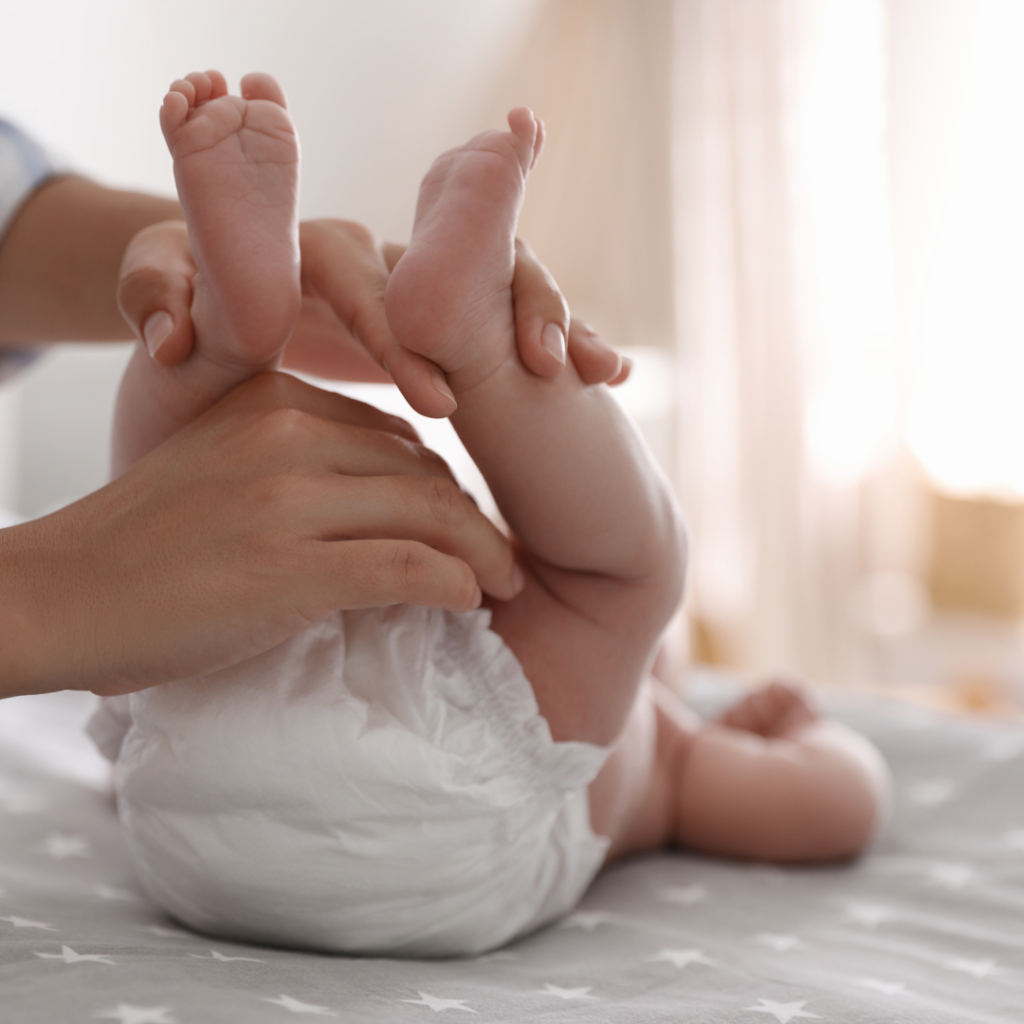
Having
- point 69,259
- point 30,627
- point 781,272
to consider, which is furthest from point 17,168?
point 781,272

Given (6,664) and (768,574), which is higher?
(768,574)

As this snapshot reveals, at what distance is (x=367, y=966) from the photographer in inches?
21.9

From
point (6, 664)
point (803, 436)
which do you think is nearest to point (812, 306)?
point (803, 436)

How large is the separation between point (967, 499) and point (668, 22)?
138 cm

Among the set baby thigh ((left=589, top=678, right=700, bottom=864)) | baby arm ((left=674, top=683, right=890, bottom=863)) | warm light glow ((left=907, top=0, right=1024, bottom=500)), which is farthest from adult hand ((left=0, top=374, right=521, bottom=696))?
warm light glow ((left=907, top=0, right=1024, bottom=500))

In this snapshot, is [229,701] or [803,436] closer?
[229,701]

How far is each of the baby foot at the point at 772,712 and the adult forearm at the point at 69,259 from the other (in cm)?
75

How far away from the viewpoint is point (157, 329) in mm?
534

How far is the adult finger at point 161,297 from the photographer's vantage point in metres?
0.53

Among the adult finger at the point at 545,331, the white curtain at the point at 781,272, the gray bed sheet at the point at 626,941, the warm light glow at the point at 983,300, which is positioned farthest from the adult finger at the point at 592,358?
the warm light glow at the point at 983,300

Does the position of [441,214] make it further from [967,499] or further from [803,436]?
[967,499]

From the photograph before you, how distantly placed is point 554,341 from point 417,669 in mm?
217

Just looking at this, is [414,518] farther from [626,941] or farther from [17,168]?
[17,168]

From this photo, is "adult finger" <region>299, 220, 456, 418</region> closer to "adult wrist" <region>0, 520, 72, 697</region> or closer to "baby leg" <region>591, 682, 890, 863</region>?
"adult wrist" <region>0, 520, 72, 697</region>
